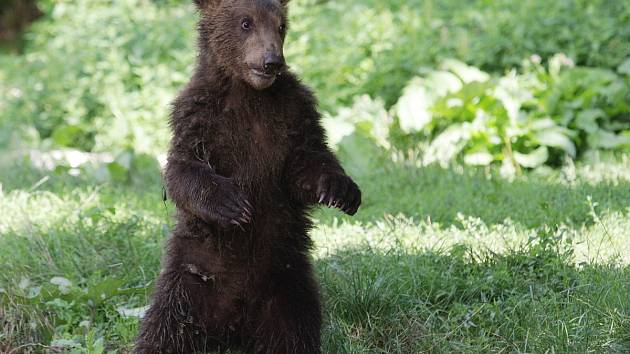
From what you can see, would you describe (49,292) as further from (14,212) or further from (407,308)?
(407,308)

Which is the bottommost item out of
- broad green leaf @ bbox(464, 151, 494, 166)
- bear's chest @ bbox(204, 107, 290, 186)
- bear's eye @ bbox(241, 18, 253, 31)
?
broad green leaf @ bbox(464, 151, 494, 166)

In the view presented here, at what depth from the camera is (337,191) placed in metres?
4.15

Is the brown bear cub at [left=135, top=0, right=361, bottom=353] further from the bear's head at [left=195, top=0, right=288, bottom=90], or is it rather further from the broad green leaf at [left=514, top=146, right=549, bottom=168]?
the broad green leaf at [left=514, top=146, right=549, bottom=168]

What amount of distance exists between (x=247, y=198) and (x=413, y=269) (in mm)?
1314

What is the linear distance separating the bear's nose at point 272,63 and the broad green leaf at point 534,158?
174 inches

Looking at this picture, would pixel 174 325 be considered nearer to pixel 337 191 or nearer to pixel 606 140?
pixel 337 191

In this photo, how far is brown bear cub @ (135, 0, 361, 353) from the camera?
422 cm

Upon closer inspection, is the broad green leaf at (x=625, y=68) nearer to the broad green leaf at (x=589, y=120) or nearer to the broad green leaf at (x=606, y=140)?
the broad green leaf at (x=589, y=120)

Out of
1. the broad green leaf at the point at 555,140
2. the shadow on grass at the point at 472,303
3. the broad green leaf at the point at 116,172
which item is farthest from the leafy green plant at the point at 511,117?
the shadow on grass at the point at 472,303

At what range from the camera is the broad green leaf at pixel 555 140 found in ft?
26.5

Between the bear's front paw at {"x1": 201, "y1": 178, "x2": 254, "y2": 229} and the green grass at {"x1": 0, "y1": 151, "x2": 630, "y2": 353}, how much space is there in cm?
86

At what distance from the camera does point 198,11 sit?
467cm

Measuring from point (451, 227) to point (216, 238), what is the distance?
2132 mm

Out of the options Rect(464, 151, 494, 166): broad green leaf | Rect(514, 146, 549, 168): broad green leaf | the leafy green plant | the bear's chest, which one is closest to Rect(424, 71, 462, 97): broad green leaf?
the leafy green plant
